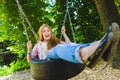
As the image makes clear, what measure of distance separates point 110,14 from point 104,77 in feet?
3.35

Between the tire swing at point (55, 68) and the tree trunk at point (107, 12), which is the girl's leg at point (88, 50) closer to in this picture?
the tire swing at point (55, 68)

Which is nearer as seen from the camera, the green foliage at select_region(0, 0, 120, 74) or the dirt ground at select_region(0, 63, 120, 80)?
the dirt ground at select_region(0, 63, 120, 80)

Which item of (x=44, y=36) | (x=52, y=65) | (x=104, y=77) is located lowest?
(x=104, y=77)

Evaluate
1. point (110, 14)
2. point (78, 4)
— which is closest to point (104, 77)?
point (110, 14)

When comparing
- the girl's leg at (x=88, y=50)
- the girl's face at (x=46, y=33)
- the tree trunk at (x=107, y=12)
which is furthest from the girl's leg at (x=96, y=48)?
the tree trunk at (x=107, y=12)

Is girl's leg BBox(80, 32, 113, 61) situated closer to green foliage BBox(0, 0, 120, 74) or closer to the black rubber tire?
the black rubber tire

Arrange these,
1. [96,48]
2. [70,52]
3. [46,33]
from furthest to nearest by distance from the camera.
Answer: [46,33], [70,52], [96,48]

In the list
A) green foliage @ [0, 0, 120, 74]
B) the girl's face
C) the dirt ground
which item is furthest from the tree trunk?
the girl's face

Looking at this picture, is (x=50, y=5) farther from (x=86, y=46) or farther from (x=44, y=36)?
(x=86, y=46)

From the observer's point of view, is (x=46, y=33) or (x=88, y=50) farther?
(x=46, y=33)

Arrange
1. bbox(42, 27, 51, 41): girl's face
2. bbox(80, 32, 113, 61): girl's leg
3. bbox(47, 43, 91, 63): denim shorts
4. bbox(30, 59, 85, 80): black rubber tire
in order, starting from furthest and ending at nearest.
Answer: bbox(42, 27, 51, 41): girl's face, bbox(30, 59, 85, 80): black rubber tire, bbox(47, 43, 91, 63): denim shorts, bbox(80, 32, 113, 61): girl's leg

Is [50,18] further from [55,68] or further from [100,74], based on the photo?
[55,68]

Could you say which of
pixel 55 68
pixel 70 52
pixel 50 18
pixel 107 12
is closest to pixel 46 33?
pixel 55 68

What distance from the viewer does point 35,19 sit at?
727 cm
